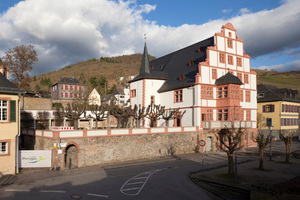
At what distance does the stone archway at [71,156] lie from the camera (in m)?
23.9

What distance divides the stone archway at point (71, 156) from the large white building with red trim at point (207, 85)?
16.8m

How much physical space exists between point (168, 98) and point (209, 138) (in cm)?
886

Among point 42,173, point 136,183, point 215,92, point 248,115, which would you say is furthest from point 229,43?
point 42,173

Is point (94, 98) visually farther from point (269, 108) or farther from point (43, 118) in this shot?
point (269, 108)

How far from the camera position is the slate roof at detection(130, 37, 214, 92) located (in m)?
37.1

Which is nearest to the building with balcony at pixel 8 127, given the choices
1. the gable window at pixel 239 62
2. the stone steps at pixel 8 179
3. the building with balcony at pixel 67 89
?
the stone steps at pixel 8 179

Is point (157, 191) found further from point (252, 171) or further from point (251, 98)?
point (251, 98)

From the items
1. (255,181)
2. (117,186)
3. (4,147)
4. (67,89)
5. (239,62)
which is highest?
(239,62)

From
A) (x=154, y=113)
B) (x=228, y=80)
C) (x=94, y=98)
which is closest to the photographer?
(x=228, y=80)

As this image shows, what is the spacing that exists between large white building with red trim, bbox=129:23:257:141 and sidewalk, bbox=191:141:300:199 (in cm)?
973

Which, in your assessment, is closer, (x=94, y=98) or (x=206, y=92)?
(x=206, y=92)

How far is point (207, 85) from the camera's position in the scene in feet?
115

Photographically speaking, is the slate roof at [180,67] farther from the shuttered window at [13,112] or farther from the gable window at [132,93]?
the shuttered window at [13,112]

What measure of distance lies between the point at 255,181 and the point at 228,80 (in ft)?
60.4
